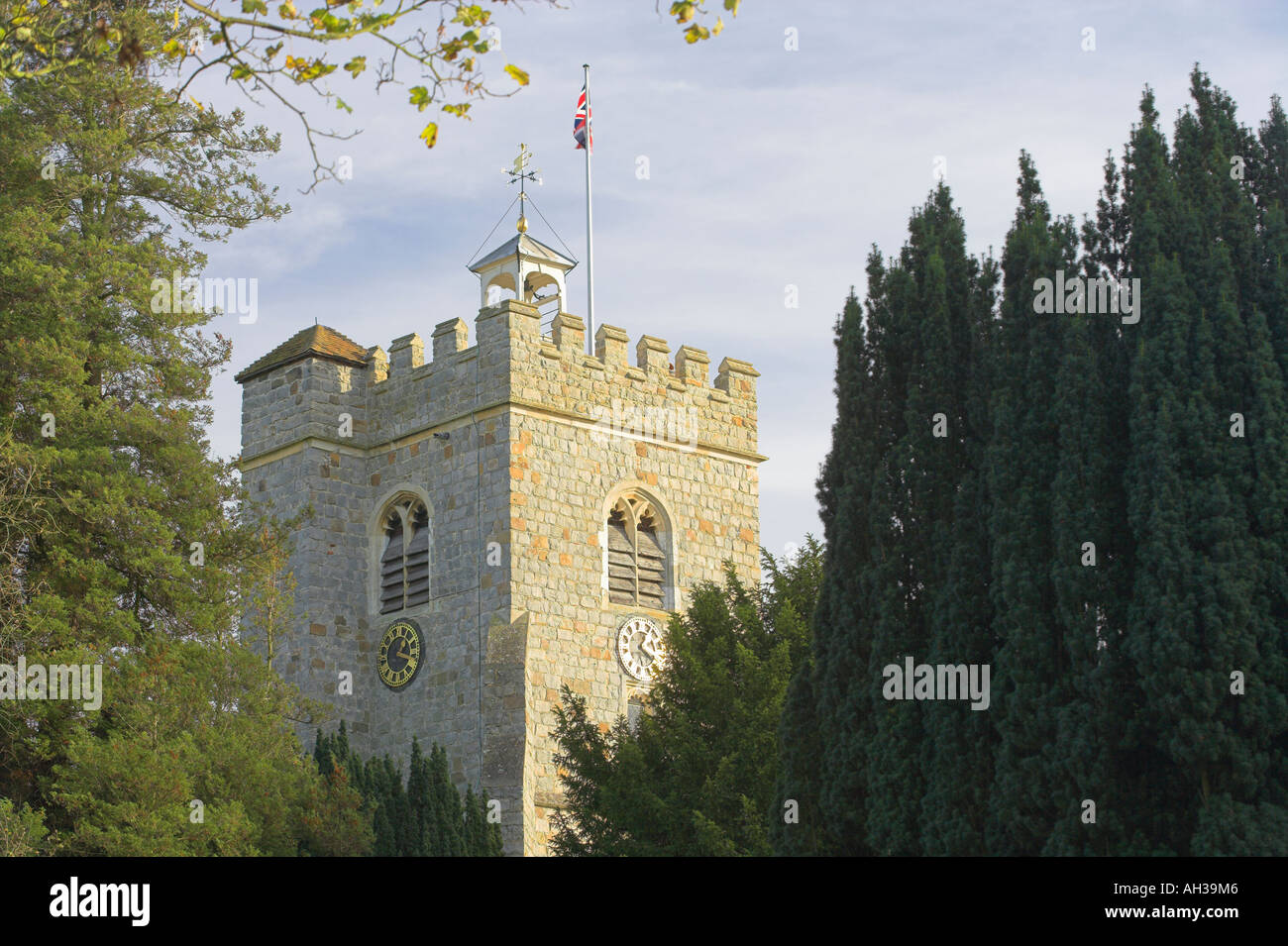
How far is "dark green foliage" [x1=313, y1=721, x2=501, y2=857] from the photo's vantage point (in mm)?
22859

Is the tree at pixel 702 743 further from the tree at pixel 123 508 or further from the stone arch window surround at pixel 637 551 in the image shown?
the stone arch window surround at pixel 637 551

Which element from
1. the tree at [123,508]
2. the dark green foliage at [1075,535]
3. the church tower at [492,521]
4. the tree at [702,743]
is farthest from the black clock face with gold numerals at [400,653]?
the dark green foliage at [1075,535]

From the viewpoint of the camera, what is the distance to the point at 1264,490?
43.6 ft

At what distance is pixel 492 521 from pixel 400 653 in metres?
2.83

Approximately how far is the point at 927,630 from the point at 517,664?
11.8 metres

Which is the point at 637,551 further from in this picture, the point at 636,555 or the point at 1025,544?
the point at 1025,544

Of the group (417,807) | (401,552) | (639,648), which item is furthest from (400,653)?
(417,807)

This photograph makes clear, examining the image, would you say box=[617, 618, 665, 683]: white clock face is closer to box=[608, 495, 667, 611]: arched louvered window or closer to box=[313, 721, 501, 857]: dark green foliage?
box=[608, 495, 667, 611]: arched louvered window

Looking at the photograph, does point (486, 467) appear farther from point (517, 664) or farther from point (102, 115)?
point (102, 115)

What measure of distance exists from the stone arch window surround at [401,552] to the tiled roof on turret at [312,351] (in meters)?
2.81
